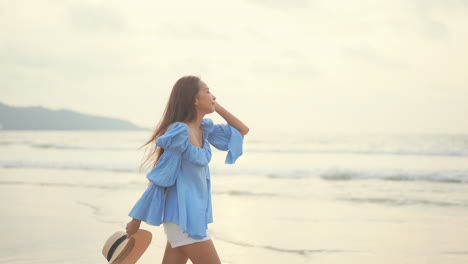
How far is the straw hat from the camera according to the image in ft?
10.8

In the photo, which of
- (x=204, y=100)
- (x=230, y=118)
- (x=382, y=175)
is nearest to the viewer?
(x=204, y=100)

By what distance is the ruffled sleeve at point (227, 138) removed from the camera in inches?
138

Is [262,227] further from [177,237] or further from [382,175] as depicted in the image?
[382,175]

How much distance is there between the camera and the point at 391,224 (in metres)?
7.93

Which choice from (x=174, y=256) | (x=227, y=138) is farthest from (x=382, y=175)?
(x=174, y=256)

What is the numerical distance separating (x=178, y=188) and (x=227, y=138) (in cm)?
57

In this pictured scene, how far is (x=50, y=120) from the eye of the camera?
67.4 meters

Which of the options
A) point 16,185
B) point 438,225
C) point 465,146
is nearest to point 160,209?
point 438,225

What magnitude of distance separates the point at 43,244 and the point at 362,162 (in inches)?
718

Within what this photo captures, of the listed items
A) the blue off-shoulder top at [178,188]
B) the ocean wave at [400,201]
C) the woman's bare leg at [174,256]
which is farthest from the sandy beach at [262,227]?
the blue off-shoulder top at [178,188]

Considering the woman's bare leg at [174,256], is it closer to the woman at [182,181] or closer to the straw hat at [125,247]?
the woman at [182,181]

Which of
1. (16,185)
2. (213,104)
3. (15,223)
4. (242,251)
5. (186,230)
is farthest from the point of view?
(16,185)

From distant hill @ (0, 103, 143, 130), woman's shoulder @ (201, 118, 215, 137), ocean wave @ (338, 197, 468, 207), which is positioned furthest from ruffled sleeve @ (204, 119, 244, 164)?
distant hill @ (0, 103, 143, 130)

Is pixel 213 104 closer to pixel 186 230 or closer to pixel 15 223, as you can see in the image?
pixel 186 230
